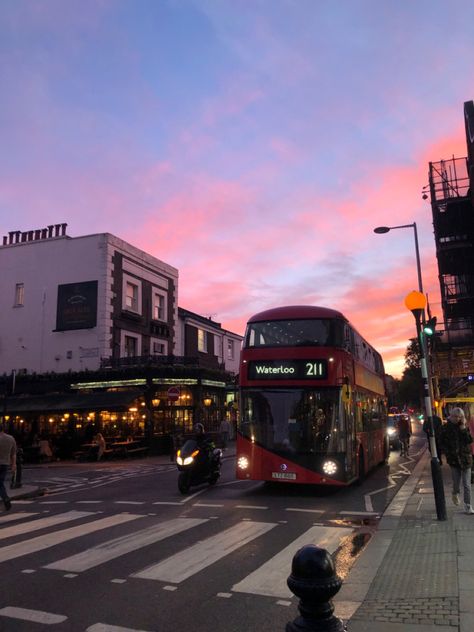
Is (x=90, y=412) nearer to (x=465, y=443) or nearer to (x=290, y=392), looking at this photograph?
(x=290, y=392)

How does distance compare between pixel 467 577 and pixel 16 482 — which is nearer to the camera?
pixel 467 577

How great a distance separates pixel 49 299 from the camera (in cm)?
3125

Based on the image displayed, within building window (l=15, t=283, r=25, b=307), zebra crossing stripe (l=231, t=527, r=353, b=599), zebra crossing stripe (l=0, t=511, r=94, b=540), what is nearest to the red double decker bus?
zebra crossing stripe (l=231, t=527, r=353, b=599)

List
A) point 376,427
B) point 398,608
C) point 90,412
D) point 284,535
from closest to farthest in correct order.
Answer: point 398,608
point 284,535
point 376,427
point 90,412

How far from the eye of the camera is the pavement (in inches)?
184

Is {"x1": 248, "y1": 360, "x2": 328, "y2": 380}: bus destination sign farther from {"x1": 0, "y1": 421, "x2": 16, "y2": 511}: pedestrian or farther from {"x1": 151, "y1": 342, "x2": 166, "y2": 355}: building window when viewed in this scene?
{"x1": 151, "y1": 342, "x2": 166, "y2": 355}: building window

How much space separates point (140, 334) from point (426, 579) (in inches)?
1083

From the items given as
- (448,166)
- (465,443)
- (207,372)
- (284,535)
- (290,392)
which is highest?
(448,166)

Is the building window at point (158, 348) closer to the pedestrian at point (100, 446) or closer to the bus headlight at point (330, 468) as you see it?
the pedestrian at point (100, 446)

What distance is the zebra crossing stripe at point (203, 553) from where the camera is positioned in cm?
634

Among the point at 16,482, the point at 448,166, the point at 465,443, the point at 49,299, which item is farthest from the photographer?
the point at 49,299

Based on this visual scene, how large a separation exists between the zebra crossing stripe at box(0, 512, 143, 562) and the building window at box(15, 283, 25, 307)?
24.8 m

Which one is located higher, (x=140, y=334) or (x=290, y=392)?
(x=140, y=334)

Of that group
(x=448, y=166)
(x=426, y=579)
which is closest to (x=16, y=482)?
(x=426, y=579)
